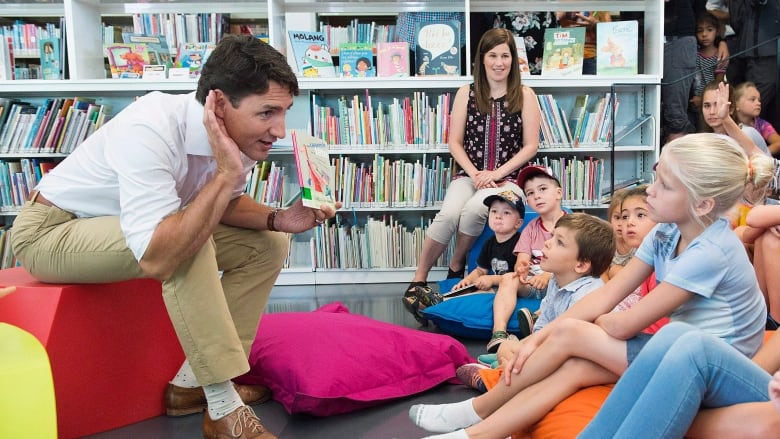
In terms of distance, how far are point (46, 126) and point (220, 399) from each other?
9.59 ft

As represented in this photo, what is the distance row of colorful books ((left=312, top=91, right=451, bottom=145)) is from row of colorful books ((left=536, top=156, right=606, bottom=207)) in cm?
65

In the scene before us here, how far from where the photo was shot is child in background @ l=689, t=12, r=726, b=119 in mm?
4488

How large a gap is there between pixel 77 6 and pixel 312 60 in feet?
4.33

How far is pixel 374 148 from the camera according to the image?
14.3 ft

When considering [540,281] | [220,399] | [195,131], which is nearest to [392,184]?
[540,281]

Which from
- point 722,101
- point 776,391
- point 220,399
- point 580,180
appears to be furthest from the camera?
point 580,180

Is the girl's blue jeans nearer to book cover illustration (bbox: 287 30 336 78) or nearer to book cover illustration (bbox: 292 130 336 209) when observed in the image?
book cover illustration (bbox: 292 130 336 209)

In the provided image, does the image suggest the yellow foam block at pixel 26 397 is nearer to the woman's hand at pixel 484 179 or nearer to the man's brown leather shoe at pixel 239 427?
the man's brown leather shoe at pixel 239 427

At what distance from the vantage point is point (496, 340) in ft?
8.95

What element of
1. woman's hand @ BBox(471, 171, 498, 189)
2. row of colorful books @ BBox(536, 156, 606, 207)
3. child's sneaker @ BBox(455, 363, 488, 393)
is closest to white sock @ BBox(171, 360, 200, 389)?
child's sneaker @ BBox(455, 363, 488, 393)

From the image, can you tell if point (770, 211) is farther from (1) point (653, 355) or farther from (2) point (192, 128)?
(2) point (192, 128)

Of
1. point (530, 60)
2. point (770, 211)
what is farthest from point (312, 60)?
point (770, 211)

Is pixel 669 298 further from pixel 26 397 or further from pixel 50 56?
pixel 50 56

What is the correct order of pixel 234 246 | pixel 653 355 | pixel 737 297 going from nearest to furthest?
pixel 653 355 < pixel 737 297 < pixel 234 246
